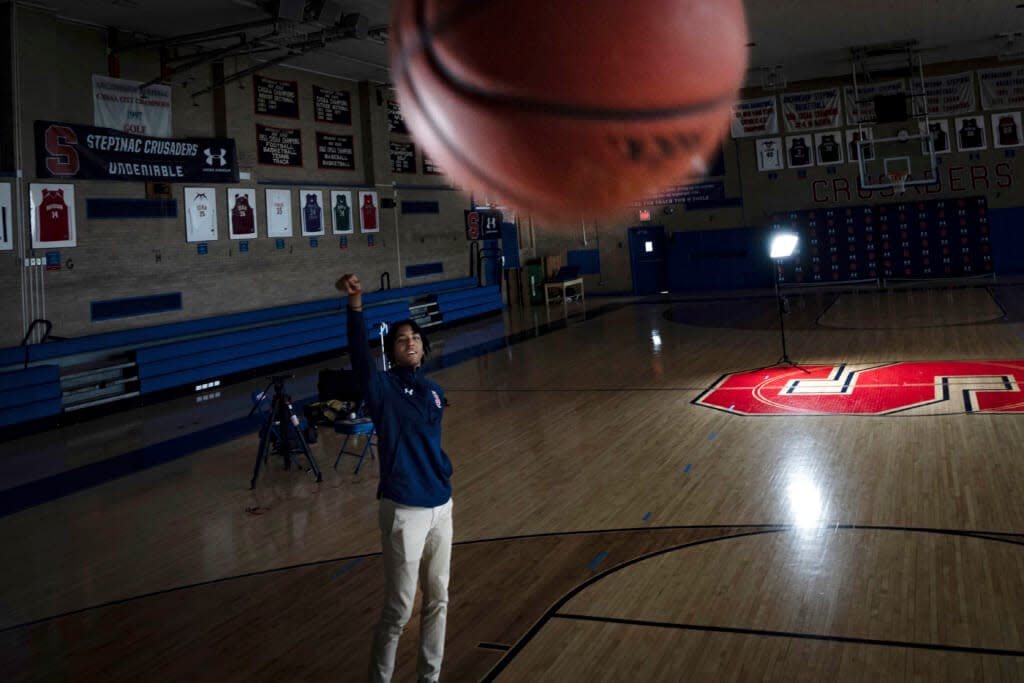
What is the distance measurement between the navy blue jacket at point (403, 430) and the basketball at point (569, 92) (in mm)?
1540

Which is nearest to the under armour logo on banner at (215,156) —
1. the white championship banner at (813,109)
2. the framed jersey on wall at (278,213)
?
the framed jersey on wall at (278,213)

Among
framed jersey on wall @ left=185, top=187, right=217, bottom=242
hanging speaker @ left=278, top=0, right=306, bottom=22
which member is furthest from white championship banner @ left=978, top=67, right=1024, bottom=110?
framed jersey on wall @ left=185, top=187, right=217, bottom=242

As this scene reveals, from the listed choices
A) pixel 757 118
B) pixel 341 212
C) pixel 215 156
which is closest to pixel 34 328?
pixel 215 156

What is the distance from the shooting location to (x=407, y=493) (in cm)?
299

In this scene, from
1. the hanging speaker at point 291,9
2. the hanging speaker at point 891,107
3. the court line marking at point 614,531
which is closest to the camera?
the court line marking at point 614,531

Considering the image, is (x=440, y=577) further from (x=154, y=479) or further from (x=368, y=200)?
(x=368, y=200)

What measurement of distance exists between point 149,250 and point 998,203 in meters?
17.1

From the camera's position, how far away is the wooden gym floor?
3.44 metres

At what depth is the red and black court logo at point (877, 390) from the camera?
7.57 meters

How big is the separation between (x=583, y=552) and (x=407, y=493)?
1869 millimetres

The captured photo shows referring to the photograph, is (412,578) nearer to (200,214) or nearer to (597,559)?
(597,559)

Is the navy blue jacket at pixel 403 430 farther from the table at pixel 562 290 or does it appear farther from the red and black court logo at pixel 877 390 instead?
the table at pixel 562 290

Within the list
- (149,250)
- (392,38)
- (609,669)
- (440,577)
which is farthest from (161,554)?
(149,250)

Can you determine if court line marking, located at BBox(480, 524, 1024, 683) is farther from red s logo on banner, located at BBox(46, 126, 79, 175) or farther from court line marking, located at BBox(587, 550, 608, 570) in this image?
red s logo on banner, located at BBox(46, 126, 79, 175)
